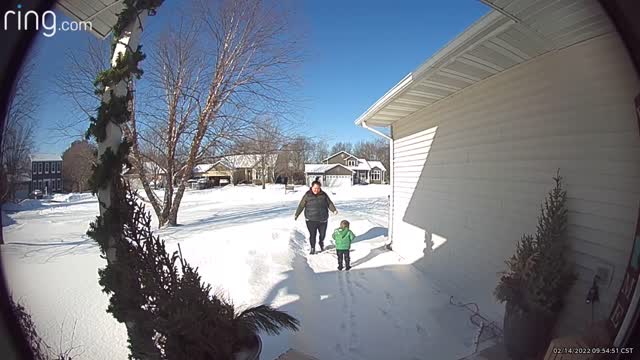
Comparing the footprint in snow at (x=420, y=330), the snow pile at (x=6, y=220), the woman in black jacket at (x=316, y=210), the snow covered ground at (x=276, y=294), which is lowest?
the footprint in snow at (x=420, y=330)

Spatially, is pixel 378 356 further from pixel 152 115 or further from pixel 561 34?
Answer: pixel 152 115

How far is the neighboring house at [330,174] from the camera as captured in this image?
31.1 m

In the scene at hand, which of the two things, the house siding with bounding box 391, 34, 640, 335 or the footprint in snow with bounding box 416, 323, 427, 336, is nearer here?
the house siding with bounding box 391, 34, 640, 335

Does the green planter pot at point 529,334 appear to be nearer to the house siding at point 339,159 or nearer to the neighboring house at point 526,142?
the neighboring house at point 526,142

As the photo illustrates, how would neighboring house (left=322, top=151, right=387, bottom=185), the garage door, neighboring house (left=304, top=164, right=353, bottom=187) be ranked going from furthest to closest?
neighboring house (left=322, top=151, right=387, bottom=185) < the garage door < neighboring house (left=304, top=164, right=353, bottom=187)

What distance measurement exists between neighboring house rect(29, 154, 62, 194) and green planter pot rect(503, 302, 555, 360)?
4282 millimetres

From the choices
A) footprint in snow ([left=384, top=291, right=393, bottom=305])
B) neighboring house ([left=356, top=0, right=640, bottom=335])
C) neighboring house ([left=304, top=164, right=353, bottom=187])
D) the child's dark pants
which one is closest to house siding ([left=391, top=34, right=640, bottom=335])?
neighboring house ([left=356, top=0, right=640, bottom=335])

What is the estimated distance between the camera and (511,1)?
5.57 ft

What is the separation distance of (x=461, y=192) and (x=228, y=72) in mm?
6315

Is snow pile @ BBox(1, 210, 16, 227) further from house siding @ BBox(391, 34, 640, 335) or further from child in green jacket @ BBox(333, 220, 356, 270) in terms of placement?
house siding @ BBox(391, 34, 640, 335)

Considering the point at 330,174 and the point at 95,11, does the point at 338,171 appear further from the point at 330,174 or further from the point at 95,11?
the point at 95,11

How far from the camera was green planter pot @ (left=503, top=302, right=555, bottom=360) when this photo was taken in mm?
1983

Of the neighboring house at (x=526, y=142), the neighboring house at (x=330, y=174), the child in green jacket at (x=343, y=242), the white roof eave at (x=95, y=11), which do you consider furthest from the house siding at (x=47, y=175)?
the neighboring house at (x=330, y=174)

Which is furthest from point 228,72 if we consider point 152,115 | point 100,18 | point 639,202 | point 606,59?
point 639,202
